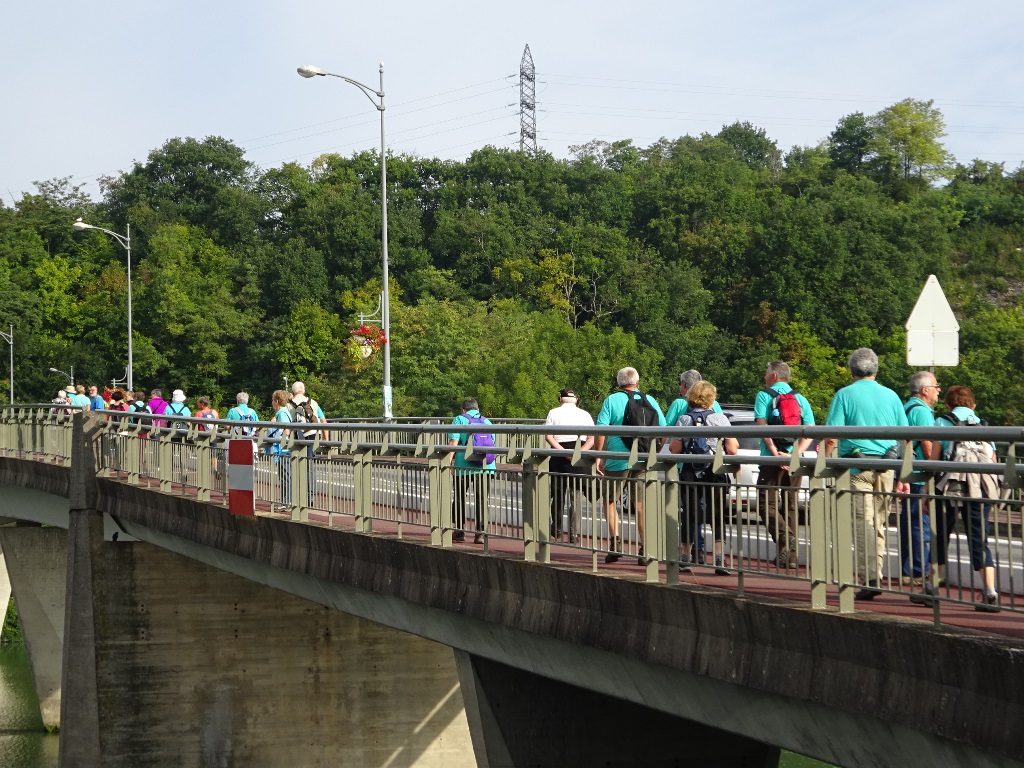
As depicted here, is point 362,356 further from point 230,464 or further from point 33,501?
point 230,464

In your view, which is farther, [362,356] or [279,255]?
[279,255]

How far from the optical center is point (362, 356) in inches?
2948

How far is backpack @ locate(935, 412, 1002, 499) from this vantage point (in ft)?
20.8

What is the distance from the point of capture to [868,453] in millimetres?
7750

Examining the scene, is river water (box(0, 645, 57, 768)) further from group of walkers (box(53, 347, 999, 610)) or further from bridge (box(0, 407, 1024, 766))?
group of walkers (box(53, 347, 999, 610))

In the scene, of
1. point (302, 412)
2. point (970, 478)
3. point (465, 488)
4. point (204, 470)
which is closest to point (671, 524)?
point (970, 478)

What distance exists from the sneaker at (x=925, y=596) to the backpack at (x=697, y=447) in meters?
1.48

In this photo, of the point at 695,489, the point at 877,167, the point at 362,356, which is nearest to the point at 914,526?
the point at 695,489

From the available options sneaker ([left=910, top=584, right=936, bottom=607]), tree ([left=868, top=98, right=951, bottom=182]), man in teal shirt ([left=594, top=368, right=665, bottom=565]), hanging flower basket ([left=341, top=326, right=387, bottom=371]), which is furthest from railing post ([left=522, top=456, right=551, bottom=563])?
tree ([left=868, top=98, right=951, bottom=182])

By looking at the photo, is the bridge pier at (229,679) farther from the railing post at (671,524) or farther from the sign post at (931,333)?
the railing post at (671,524)

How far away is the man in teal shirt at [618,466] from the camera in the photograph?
339 inches

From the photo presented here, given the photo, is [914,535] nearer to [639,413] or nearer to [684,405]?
[684,405]

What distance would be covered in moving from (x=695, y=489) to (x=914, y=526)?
1.78m

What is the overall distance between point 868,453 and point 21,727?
92.4 ft
